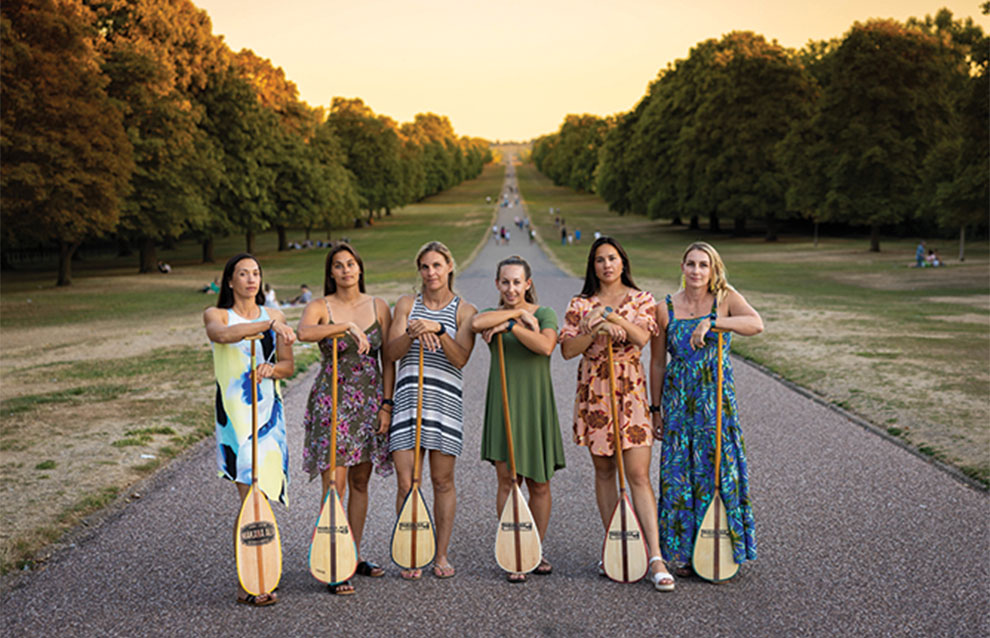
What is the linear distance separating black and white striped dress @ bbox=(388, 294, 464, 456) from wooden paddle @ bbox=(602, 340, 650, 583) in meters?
0.93

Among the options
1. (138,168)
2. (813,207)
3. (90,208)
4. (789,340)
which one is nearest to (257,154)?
(138,168)

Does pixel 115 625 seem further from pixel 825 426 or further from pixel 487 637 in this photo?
pixel 825 426

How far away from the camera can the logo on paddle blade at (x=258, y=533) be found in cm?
495

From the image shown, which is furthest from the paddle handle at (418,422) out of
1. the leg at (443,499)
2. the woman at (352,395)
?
the woman at (352,395)

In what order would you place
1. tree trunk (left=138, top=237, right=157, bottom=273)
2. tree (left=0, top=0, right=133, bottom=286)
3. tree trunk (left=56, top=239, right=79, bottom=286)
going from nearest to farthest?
tree (left=0, top=0, right=133, bottom=286) < tree trunk (left=56, top=239, right=79, bottom=286) < tree trunk (left=138, top=237, right=157, bottom=273)

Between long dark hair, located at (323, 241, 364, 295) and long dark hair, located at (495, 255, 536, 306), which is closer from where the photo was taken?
long dark hair, located at (495, 255, 536, 306)

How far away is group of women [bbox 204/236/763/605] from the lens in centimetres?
516

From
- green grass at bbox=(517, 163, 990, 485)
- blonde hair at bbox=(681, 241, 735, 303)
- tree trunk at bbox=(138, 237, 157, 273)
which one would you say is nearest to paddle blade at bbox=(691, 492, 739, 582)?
blonde hair at bbox=(681, 241, 735, 303)

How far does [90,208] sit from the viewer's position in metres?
27.3

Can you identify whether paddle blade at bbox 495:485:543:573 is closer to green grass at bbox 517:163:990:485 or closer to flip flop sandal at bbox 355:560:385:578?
flip flop sandal at bbox 355:560:385:578

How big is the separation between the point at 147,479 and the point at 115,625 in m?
3.20

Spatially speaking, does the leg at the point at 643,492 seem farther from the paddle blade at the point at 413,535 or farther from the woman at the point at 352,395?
the woman at the point at 352,395

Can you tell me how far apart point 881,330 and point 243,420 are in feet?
50.5

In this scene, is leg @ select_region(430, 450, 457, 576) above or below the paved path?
above
